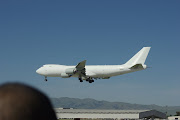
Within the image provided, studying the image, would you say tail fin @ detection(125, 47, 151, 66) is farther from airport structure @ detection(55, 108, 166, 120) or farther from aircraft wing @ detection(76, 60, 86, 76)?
airport structure @ detection(55, 108, 166, 120)

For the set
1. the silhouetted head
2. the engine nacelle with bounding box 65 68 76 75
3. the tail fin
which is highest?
the tail fin

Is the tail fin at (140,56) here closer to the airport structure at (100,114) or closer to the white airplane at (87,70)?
the white airplane at (87,70)

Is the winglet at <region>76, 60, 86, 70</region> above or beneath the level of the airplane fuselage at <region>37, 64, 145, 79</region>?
above

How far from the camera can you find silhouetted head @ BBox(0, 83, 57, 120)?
5.29 feet

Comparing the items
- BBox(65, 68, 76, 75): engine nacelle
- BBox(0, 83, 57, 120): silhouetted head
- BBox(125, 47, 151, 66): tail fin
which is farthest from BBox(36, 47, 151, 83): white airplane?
BBox(0, 83, 57, 120): silhouetted head

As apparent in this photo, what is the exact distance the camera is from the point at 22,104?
1.64 meters

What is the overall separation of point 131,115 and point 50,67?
157 feet

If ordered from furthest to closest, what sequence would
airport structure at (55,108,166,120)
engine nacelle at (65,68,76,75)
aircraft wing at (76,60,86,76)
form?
airport structure at (55,108,166,120) < aircraft wing at (76,60,86,76) < engine nacelle at (65,68,76,75)

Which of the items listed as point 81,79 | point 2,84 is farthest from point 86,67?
point 2,84

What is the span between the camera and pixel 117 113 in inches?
5610

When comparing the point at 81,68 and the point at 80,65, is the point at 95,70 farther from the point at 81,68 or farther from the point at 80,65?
the point at 80,65

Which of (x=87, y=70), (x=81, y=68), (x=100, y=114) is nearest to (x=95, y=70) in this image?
(x=87, y=70)

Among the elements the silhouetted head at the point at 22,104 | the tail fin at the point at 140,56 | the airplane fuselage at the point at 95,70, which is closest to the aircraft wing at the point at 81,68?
the airplane fuselage at the point at 95,70

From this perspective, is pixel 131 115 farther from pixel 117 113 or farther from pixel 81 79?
pixel 81 79
